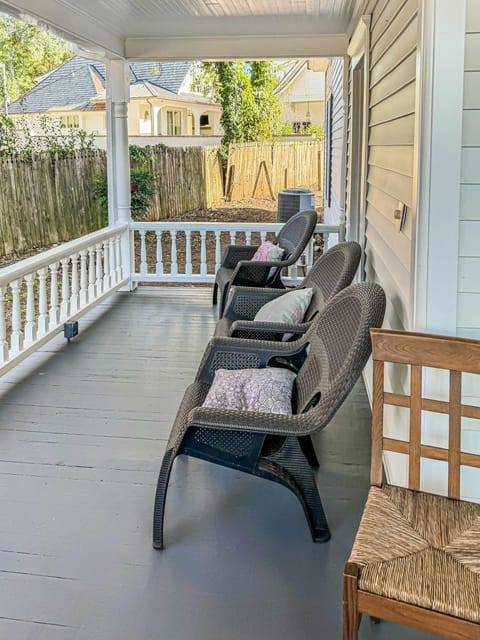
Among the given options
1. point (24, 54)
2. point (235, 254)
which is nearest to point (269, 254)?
point (235, 254)

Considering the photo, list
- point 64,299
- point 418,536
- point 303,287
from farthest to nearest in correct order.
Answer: point 64,299, point 303,287, point 418,536

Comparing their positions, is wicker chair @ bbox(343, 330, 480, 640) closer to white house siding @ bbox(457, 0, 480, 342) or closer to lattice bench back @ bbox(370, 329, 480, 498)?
lattice bench back @ bbox(370, 329, 480, 498)

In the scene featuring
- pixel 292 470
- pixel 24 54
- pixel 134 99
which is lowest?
pixel 292 470

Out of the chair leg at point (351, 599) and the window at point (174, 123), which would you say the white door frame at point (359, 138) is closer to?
the chair leg at point (351, 599)

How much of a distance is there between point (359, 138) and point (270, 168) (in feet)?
29.5

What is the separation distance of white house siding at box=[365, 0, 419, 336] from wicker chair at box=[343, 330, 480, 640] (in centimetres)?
58

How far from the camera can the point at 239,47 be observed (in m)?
6.13

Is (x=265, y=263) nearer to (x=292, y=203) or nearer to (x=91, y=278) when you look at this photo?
(x=91, y=278)

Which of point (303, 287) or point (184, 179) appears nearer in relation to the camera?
point (303, 287)

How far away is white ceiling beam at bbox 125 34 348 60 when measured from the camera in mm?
6078

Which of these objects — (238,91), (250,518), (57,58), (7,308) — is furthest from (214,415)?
(57,58)

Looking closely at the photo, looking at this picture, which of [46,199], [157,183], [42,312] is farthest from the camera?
[157,183]

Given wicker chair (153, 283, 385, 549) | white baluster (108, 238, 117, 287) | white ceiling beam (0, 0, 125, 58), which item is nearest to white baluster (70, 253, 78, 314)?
white baluster (108, 238, 117, 287)

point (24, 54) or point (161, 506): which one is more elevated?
point (24, 54)
